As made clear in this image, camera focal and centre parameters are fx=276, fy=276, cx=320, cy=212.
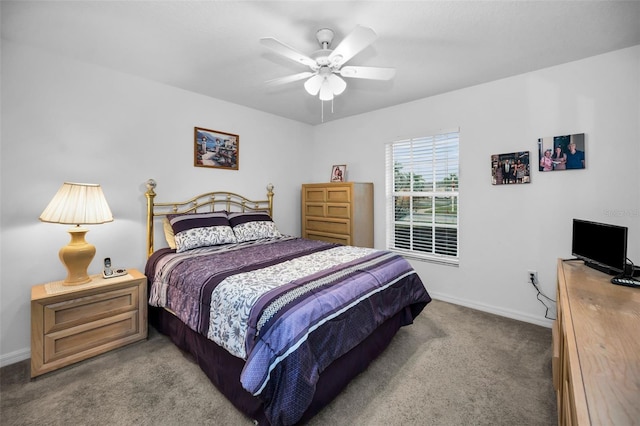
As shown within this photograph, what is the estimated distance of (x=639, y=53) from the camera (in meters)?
2.28

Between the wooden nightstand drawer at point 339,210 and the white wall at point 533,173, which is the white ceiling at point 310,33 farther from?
the wooden nightstand drawer at point 339,210

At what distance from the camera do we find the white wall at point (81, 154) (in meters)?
2.24

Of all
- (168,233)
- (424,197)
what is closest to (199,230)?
(168,233)

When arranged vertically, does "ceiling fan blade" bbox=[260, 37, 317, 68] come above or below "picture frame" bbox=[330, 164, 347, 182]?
above

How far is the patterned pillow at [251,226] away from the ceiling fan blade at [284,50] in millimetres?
1982

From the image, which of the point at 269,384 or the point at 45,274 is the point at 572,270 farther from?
the point at 45,274

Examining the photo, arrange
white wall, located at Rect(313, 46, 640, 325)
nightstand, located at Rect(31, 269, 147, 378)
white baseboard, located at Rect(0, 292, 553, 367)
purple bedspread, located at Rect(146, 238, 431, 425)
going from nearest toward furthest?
purple bedspread, located at Rect(146, 238, 431, 425)
nightstand, located at Rect(31, 269, 147, 378)
white baseboard, located at Rect(0, 292, 553, 367)
white wall, located at Rect(313, 46, 640, 325)

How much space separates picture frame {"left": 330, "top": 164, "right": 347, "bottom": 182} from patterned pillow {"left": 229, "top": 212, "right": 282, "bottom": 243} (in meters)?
1.33

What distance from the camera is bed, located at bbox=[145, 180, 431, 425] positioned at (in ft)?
4.63

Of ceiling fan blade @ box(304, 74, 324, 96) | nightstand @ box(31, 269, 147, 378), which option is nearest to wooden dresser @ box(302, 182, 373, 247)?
ceiling fan blade @ box(304, 74, 324, 96)

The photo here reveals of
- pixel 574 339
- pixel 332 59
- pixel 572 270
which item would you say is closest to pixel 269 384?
pixel 574 339

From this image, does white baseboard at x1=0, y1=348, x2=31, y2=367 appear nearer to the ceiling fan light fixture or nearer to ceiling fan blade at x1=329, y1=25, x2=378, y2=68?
the ceiling fan light fixture

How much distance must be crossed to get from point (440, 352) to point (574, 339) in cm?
142

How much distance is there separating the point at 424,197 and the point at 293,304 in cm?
270
